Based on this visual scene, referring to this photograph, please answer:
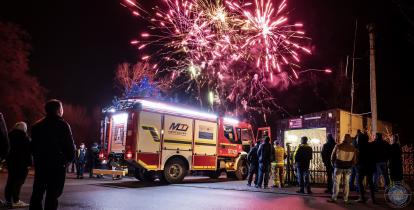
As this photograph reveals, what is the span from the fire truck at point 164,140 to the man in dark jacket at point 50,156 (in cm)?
936

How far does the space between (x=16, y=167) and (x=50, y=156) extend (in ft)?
11.7

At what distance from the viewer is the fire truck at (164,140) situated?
51.7 feet

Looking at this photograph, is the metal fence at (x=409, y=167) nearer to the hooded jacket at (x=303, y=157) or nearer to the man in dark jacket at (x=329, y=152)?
the man in dark jacket at (x=329, y=152)

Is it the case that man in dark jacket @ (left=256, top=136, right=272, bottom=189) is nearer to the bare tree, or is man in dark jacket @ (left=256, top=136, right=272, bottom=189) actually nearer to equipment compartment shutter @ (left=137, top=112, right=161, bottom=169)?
equipment compartment shutter @ (left=137, top=112, right=161, bottom=169)

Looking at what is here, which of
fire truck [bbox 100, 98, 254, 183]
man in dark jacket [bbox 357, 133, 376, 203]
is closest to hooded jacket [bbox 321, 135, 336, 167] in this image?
man in dark jacket [bbox 357, 133, 376, 203]

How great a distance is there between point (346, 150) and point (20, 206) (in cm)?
813

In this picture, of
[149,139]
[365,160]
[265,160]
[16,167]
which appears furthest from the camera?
[149,139]

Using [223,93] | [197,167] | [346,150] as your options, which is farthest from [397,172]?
[223,93]

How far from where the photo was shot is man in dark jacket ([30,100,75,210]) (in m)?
5.93

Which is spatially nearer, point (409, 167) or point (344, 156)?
point (344, 156)

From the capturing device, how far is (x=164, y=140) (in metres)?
16.5

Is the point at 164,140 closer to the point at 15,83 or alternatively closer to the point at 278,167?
the point at 278,167

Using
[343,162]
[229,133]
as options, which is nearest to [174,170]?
[229,133]

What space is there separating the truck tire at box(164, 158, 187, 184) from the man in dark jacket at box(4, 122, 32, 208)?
7.68 m
